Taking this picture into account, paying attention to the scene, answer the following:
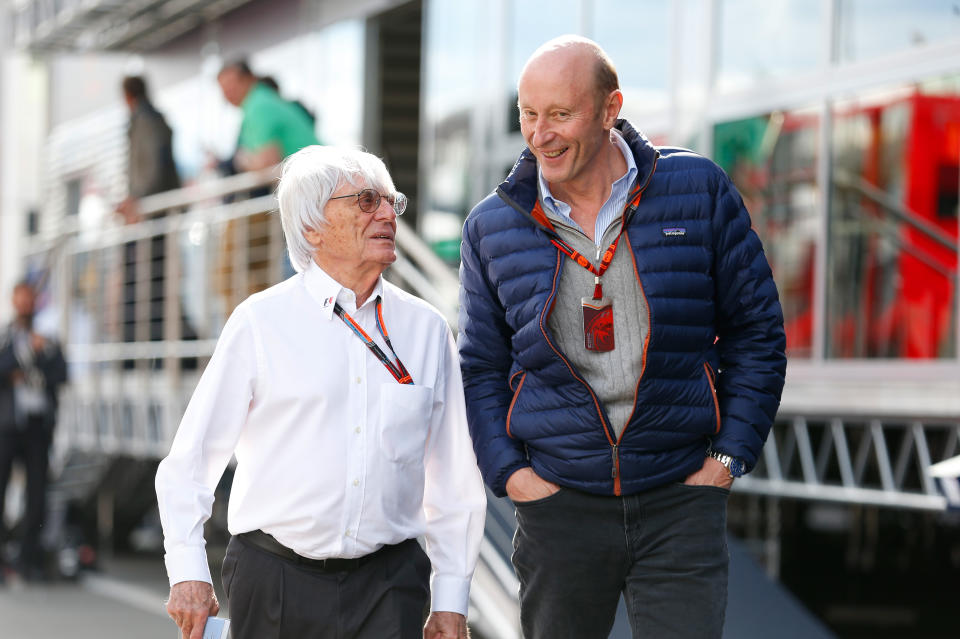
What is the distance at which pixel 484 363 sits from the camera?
3842mm

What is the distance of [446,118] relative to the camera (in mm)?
12055

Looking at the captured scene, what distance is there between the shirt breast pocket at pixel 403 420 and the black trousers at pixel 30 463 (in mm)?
8693

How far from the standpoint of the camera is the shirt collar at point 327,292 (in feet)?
12.0

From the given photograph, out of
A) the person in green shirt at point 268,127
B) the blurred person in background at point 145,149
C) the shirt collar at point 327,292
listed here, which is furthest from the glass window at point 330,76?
the shirt collar at point 327,292

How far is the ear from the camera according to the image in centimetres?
360

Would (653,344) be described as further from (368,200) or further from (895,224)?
(895,224)

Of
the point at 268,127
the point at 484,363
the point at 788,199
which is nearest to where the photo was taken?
the point at 484,363

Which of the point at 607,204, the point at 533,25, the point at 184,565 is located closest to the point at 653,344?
the point at 607,204

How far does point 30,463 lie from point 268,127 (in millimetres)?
3994

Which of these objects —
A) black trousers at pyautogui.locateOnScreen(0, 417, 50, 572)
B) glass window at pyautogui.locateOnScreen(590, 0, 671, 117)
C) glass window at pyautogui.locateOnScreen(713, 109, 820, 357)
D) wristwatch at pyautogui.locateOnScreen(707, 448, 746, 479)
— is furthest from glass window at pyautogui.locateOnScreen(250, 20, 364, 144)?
wristwatch at pyautogui.locateOnScreen(707, 448, 746, 479)

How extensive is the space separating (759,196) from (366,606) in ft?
18.5

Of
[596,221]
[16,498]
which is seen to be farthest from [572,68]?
[16,498]

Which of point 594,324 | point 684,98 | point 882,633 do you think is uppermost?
point 684,98

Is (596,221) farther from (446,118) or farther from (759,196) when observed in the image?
(446,118)
